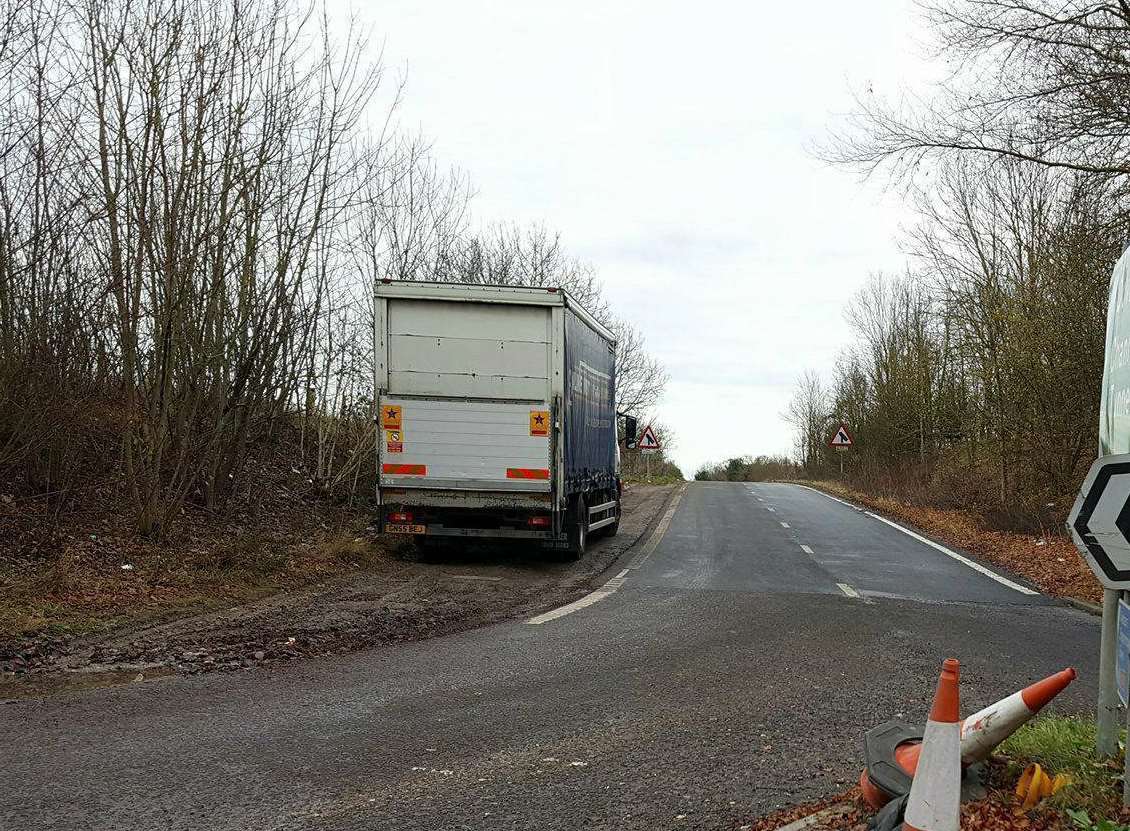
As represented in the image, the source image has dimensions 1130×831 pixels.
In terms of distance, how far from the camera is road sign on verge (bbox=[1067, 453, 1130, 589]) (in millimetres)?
3412

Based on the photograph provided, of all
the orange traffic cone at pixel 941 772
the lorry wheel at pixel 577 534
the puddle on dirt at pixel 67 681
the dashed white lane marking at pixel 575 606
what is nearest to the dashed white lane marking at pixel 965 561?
the dashed white lane marking at pixel 575 606

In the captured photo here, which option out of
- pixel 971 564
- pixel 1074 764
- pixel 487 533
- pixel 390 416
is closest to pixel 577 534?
pixel 487 533

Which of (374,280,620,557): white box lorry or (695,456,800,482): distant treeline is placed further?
(695,456,800,482): distant treeline

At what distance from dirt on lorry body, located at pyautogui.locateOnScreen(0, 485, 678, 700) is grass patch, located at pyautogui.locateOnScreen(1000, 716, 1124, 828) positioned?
200 inches

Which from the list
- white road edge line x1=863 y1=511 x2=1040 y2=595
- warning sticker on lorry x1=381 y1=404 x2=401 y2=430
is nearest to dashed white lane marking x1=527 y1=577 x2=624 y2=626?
warning sticker on lorry x1=381 y1=404 x2=401 y2=430

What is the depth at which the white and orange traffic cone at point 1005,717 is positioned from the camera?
3619 millimetres

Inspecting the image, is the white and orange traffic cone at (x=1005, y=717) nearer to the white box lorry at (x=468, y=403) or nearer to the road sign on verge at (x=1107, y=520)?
the road sign on verge at (x=1107, y=520)

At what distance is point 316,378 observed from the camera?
17.1 meters

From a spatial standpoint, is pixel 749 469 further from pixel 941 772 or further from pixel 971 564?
pixel 941 772

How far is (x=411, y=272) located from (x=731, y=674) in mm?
14396

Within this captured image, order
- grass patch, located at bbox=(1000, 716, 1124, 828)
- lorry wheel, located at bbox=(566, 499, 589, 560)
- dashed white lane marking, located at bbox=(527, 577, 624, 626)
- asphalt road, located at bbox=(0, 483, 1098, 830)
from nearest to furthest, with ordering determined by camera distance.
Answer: grass patch, located at bbox=(1000, 716, 1124, 828) < asphalt road, located at bbox=(0, 483, 1098, 830) < dashed white lane marking, located at bbox=(527, 577, 624, 626) < lorry wheel, located at bbox=(566, 499, 589, 560)

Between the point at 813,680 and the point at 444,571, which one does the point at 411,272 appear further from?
the point at 813,680

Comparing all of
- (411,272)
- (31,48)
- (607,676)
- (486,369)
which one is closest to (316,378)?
(411,272)

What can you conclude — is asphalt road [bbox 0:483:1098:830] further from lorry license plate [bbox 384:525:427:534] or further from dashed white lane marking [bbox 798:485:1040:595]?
lorry license plate [bbox 384:525:427:534]
